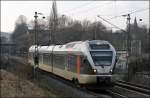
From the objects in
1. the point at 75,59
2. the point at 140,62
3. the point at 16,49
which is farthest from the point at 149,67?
the point at 16,49

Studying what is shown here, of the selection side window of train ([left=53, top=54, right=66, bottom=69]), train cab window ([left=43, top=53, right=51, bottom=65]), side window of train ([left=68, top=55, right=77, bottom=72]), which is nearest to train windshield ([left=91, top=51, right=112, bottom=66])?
side window of train ([left=68, top=55, right=77, bottom=72])

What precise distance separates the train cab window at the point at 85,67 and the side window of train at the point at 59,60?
19.8 feet

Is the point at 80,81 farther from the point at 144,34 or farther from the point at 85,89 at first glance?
the point at 144,34

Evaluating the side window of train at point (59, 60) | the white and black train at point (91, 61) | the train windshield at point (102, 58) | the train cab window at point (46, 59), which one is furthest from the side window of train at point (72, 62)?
the train cab window at point (46, 59)

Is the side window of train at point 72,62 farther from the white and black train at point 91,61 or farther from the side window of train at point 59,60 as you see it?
the side window of train at point 59,60

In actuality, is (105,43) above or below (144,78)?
above

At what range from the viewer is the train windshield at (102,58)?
23.3 metres

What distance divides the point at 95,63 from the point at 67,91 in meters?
2.75

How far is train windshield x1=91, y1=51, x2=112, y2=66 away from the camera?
76.5 feet

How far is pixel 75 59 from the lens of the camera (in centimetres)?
2573

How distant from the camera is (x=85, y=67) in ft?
77.2

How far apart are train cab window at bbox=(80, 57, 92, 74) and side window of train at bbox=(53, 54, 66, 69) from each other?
6.02 m

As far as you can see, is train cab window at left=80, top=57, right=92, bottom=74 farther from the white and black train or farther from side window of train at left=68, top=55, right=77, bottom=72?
side window of train at left=68, top=55, right=77, bottom=72

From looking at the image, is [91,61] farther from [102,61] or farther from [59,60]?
[59,60]
